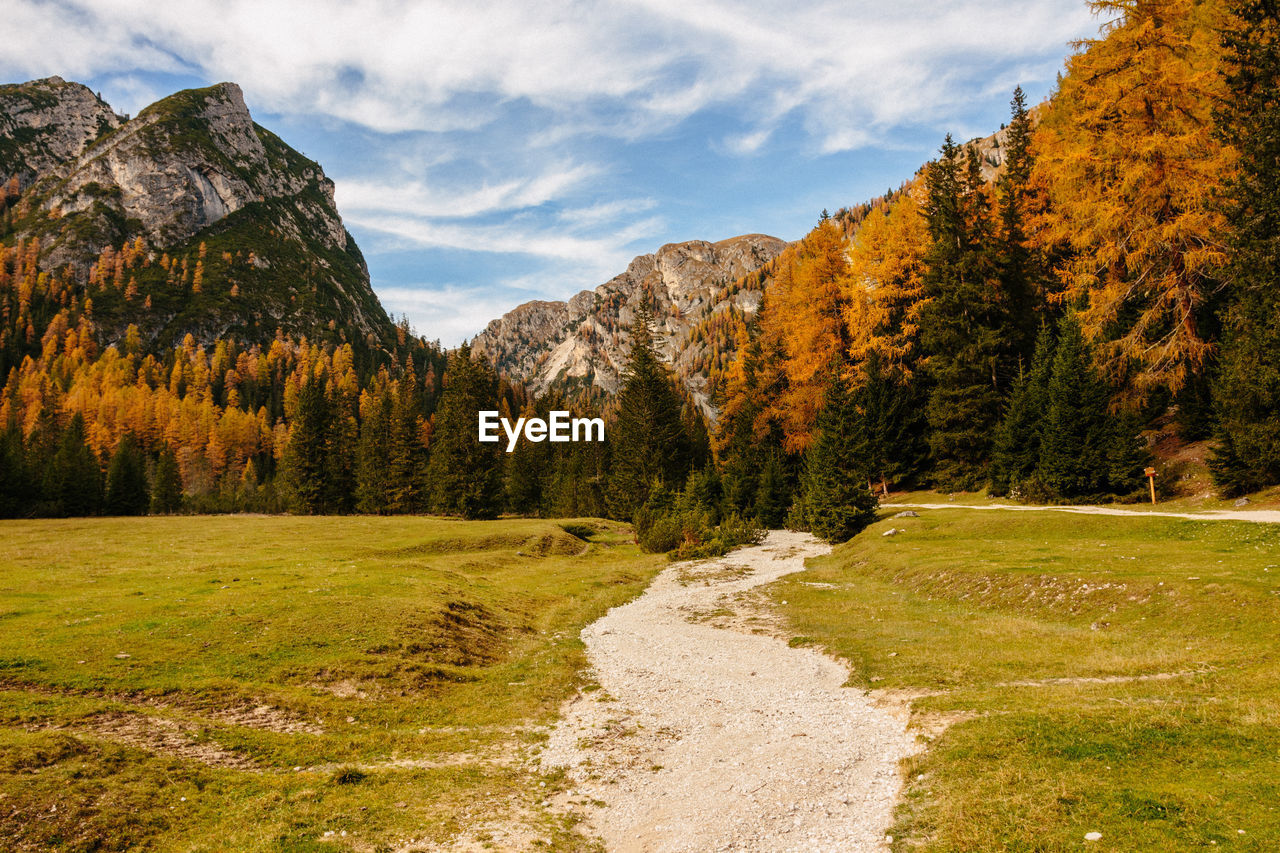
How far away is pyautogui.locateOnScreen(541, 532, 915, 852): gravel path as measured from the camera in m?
9.14

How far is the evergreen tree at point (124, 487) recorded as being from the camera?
85.0 m

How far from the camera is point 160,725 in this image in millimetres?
12039

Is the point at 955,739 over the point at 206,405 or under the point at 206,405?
under

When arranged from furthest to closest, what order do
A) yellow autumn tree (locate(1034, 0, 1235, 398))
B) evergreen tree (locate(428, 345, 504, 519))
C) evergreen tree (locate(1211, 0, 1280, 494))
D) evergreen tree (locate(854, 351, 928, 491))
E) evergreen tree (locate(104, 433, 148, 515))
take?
1. evergreen tree (locate(104, 433, 148, 515))
2. evergreen tree (locate(428, 345, 504, 519))
3. evergreen tree (locate(854, 351, 928, 491))
4. yellow autumn tree (locate(1034, 0, 1235, 398))
5. evergreen tree (locate(1211, 0, 1280, 494))

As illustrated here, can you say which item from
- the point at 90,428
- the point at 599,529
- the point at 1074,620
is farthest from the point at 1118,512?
the point at 90,428

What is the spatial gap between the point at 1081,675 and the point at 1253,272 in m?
26.0

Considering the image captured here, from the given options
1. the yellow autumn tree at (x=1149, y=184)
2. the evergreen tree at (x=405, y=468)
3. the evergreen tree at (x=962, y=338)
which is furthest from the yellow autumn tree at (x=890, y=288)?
the evergreen tree at (x=405, y=468)

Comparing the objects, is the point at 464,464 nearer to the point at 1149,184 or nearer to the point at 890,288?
the point at 890,288

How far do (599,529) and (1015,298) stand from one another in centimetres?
4542

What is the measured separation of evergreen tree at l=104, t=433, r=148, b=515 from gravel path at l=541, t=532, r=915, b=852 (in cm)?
9829

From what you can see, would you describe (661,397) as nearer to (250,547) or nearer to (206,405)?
(250,547)

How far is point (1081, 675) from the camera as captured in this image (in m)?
13.6

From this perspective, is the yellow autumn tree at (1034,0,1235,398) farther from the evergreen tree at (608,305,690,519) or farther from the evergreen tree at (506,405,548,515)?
the evergreen tree at (506,405,548,515)

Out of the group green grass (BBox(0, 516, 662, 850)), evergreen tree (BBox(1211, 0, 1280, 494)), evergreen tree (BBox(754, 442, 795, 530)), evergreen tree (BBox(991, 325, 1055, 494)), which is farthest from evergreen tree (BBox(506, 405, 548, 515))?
evergreen tree (BBox(1211, 0, 1280, 494))
